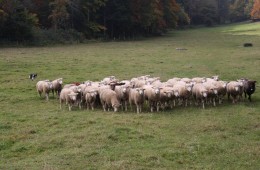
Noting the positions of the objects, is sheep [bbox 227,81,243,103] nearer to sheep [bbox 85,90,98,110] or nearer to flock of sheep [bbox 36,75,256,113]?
flock of sheep [bbox 36,75,256,113]

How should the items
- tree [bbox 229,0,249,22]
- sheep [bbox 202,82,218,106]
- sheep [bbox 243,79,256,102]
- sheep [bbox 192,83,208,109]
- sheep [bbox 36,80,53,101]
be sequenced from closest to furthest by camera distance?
sheep [bbox 192,83,208,109]
sheep [bbox 202,82,218,106]
sheep [bbox 243,79,256,102]
sheep [bbox 36,80,53,101]
tree [bbox 229,0,249,22]

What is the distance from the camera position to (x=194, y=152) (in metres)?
10.5

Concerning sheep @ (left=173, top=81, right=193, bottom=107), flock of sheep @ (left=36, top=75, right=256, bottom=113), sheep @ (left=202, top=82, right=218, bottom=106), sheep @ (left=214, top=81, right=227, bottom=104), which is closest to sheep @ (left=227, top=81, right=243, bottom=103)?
flock of sheep @ (left=36, top=75, right=256, bottom=113)

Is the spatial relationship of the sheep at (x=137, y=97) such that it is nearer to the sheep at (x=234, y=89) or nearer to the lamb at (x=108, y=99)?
the lamb at (x=108, y=99)

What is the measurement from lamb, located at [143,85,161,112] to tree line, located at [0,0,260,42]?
3421 centimetres

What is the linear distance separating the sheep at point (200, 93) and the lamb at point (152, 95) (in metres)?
1.77

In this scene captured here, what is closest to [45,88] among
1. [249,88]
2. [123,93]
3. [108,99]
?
[108,99]

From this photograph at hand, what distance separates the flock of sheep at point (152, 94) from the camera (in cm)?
1584

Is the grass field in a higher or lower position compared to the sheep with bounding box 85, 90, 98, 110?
lower

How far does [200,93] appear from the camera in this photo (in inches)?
634

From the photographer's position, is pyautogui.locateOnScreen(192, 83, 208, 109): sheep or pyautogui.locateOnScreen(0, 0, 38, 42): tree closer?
pyautogui.locateOnScreen(192, 83, 208, 109): sheep

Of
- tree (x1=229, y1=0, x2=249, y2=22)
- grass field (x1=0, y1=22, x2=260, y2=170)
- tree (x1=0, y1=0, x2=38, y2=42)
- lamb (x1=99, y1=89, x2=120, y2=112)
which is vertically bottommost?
grass field (x1=0, y1=22, x2=260, y2=170)

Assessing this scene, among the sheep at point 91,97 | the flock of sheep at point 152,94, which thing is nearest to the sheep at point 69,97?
the flock of sheep at point 152,94

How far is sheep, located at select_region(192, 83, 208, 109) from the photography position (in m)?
16.0
